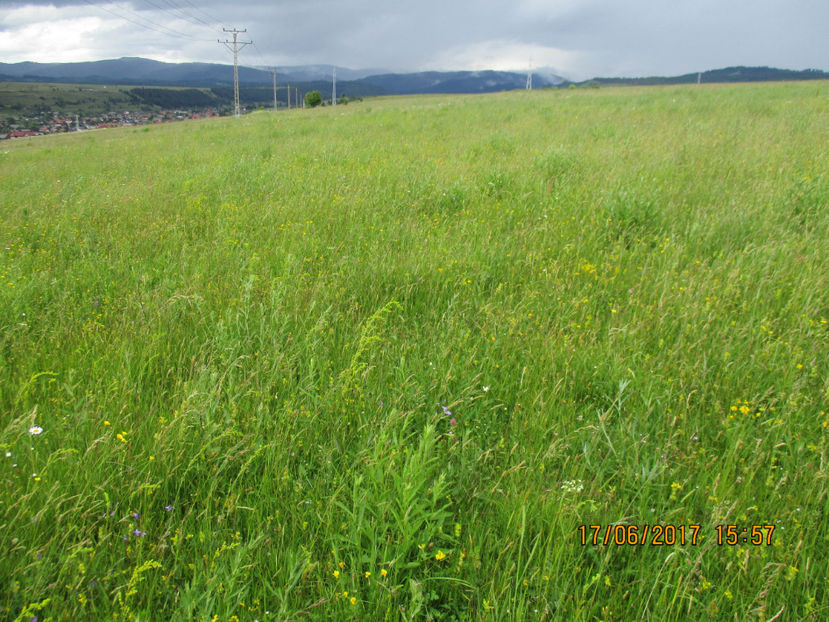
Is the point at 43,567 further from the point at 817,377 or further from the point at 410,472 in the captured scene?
the point at 817,377

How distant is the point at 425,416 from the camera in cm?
210

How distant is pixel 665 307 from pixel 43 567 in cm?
333

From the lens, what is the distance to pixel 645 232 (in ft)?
14.1
